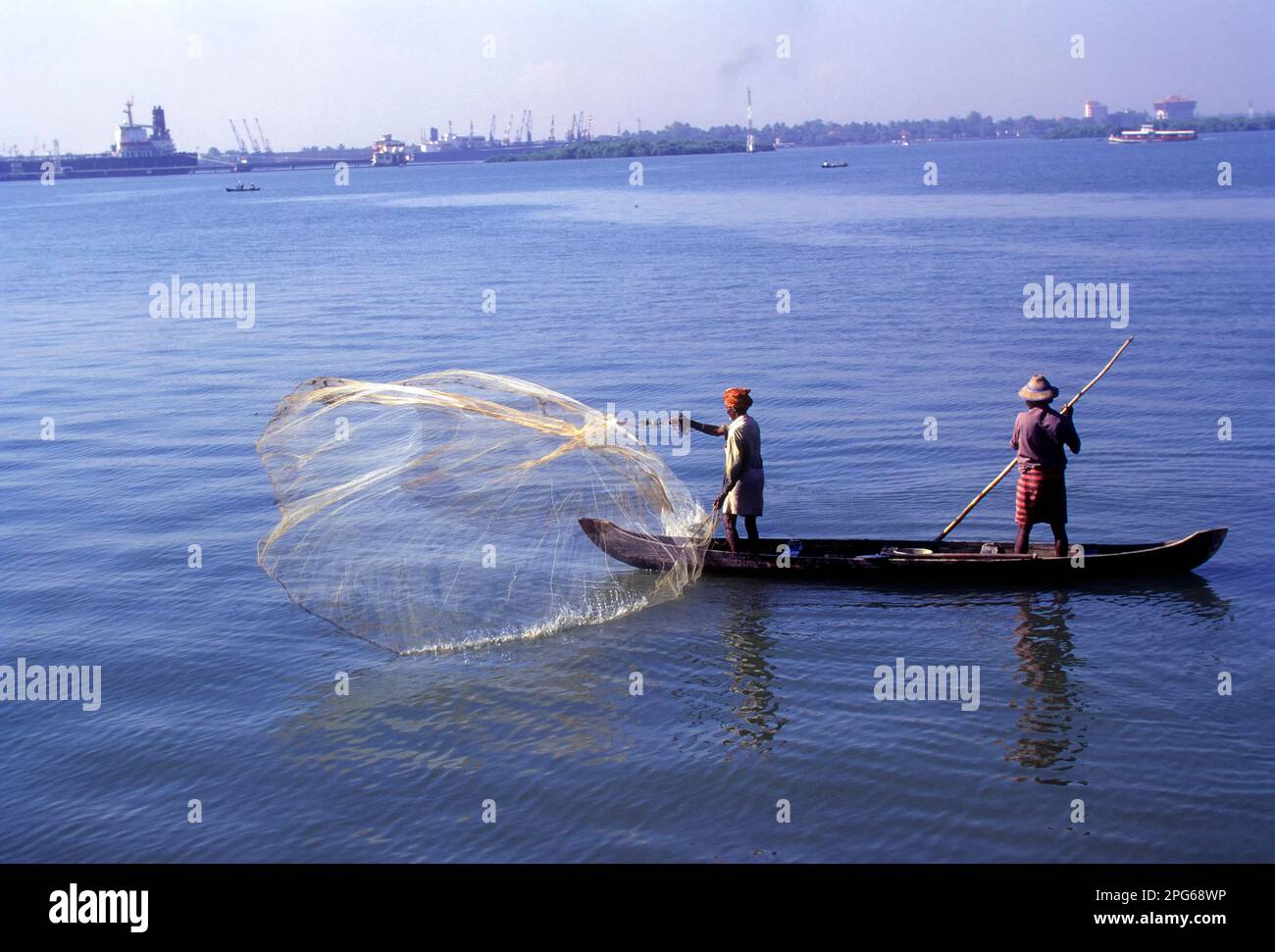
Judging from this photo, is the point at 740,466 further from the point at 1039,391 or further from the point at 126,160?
the point at 126,160

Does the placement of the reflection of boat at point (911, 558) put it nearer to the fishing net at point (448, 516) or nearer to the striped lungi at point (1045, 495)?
the fishing net at point (448, 516)

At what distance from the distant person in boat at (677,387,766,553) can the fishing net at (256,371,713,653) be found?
0.99ft

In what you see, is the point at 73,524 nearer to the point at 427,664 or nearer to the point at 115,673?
the point at 115,673

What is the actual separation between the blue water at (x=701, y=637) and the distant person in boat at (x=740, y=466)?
64 centimetres

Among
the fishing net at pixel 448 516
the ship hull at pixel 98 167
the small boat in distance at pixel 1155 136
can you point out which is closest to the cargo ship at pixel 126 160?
the ship hull at pixel 98 167

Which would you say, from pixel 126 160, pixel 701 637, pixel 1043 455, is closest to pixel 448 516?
pixel 701 637

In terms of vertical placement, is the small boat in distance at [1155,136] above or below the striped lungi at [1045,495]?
above

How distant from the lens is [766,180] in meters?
112

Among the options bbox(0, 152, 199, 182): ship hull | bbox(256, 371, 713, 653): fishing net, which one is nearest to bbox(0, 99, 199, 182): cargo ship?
bbox(0, 152, 199, 182): ship hull

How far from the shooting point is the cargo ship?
183375 mm

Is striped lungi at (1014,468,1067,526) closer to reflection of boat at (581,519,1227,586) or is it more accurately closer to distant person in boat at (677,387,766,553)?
reflection of boat at (581,519,1227,586)

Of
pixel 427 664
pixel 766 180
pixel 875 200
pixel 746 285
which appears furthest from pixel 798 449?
pixel 766 180

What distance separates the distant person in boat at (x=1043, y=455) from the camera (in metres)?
11.6

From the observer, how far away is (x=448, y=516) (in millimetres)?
12227
